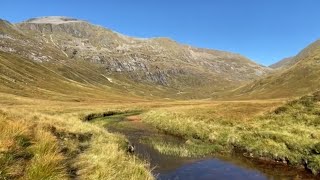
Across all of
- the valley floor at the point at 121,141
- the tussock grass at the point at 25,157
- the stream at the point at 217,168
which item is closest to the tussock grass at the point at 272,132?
the valley floor at the point at 121,141

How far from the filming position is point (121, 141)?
3091 cm

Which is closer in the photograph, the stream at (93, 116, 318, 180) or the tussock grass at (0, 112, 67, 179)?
the tussock grass at (0, 112, 67, 179)

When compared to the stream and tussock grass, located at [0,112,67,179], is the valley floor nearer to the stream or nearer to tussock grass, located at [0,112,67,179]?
tussock grass, located at [0,112,67,179]

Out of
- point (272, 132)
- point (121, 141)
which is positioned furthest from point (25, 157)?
point (272, 132)

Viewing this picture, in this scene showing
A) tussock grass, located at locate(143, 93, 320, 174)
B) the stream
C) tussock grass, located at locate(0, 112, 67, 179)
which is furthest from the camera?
tussock grass, located at locate(143, 93, 320, 174)

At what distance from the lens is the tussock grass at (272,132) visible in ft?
91.4

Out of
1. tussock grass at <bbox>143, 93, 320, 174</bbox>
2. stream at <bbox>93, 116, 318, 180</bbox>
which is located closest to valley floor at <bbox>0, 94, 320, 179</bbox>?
tussock grass at <bbox>143, 93, 320, 174</bbox>

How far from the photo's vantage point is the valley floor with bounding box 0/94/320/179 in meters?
13.4

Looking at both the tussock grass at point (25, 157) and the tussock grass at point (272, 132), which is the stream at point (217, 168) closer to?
the tussock grass at point (272, 132)

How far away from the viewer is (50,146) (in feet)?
51.2

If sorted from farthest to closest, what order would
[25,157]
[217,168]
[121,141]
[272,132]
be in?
1. [272,132]
2. [121,141]
3. [217,168]
4. [25,157]

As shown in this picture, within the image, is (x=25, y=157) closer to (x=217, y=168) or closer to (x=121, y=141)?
(x=217, y=168)

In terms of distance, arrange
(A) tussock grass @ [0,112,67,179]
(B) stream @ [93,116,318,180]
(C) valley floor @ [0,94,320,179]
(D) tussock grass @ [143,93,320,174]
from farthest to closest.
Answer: (D) tussock grass @ [143,93,320,174], (B) stream @ [93,116,318,180], (C) valley floor @ [0,94,320,179], (A) tussock grass @ [0,112,67,179]

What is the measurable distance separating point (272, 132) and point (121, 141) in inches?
532
